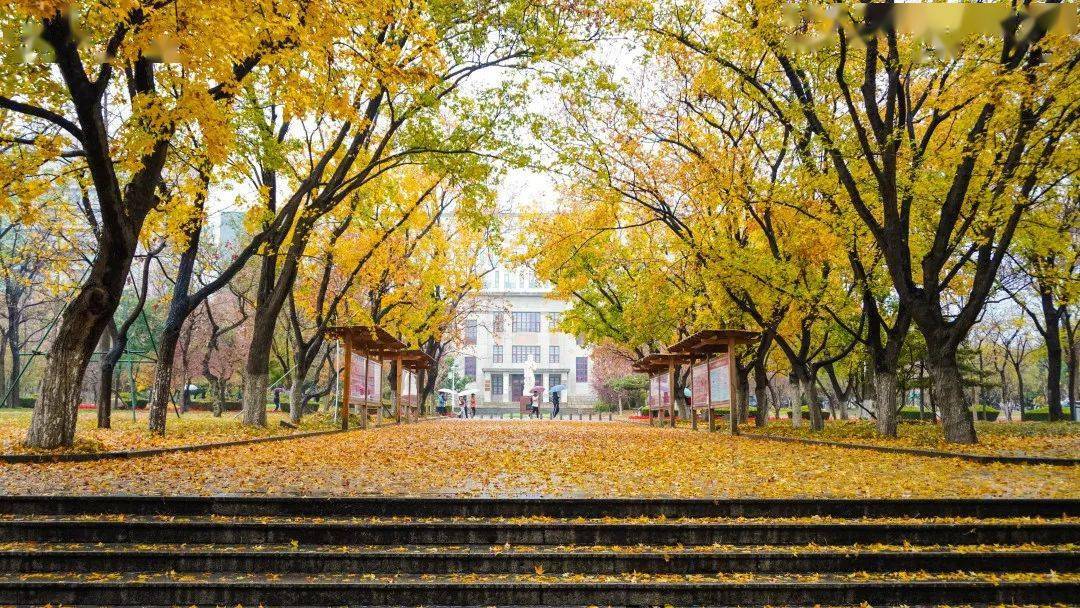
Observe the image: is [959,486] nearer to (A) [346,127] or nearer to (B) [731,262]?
(B) [731,262]

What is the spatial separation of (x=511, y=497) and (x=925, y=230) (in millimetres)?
12378

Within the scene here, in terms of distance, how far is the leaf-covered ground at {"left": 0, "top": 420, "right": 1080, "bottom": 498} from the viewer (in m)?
6.73

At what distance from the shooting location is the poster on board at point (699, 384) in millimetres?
18078

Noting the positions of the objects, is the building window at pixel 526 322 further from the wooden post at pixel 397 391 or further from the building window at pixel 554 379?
the wooden post at pixel 397 391

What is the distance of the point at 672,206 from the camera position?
1898cm

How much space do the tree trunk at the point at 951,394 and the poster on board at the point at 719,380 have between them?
4.46 metres

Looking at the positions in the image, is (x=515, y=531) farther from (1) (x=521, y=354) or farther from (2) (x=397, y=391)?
(1) (x=521, y=354)

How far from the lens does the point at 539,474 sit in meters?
8.36

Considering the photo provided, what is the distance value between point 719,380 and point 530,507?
11457mm

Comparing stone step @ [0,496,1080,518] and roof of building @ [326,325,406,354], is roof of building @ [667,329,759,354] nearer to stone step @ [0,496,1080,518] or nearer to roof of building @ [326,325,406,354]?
roof of building @ [326,325,406,354]

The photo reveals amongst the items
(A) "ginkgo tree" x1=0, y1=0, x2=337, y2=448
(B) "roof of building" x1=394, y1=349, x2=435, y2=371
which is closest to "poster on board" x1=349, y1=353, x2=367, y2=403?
(B) "roof of building" x1=394, y1=349, x2=435, y2=371

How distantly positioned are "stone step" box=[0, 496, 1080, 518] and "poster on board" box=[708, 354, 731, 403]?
31.7 ft

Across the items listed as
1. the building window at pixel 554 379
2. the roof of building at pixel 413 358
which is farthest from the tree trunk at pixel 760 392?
the building window at pixel 554 379

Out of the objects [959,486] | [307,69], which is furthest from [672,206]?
[959,486]
